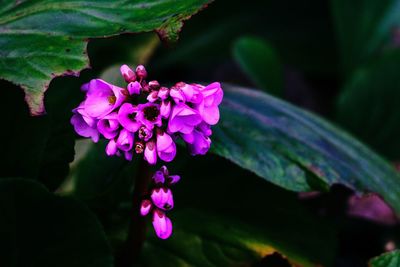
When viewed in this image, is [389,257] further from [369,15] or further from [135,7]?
[369,15]

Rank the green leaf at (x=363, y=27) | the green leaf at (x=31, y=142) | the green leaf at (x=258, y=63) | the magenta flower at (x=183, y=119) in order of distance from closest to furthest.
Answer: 1. the magenta flower at (x=183, y=119)
2. the green leaf at (x=31, y=142)
3. the green leaf at (x=258, y=63)
4. the green leaf at (x=363, y=27)

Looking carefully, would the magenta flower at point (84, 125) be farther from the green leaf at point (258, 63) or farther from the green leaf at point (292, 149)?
the green leaf at point (258, 63)

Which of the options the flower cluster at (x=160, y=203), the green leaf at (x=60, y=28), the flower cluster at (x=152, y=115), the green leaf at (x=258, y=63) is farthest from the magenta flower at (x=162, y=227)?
the green leaf at (x=258, y=63)

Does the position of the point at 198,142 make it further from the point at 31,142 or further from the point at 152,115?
the point at 31,142

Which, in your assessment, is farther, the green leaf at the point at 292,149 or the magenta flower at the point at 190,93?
the green leaf at the point at 292,149

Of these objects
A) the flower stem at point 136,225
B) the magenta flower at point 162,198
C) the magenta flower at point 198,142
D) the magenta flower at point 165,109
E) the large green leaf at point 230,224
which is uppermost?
the magenta flower at point 165,109

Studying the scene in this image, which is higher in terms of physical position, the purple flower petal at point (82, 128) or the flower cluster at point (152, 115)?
the flower cluster at point (152, 115)

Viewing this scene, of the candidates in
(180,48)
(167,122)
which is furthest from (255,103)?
(180,48)
